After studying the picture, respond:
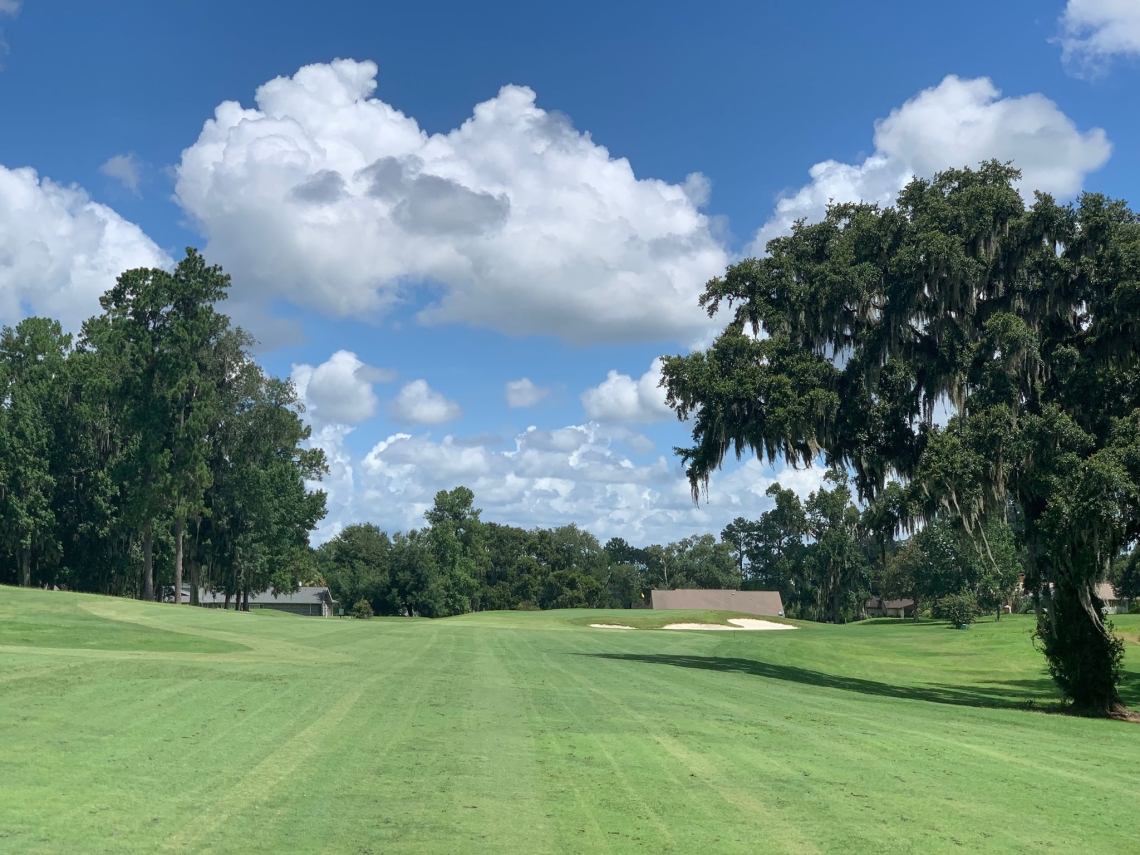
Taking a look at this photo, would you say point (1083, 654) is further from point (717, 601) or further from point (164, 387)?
point (717, 601)

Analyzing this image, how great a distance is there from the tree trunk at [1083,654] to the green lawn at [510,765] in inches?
38.8

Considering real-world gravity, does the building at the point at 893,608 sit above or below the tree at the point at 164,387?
below

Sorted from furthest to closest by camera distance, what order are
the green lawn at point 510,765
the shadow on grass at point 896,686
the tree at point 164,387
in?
1. the tree at point 164,387
2. the shadow on grass at point 896,686
3. the green lawn at point 510,765

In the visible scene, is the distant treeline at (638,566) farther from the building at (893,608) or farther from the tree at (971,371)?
the tree at (971,371)

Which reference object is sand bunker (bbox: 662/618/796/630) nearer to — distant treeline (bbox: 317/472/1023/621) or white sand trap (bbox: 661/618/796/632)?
white sand trap (bbox: 661/618/796/632)

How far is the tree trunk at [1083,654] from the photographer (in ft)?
66.5

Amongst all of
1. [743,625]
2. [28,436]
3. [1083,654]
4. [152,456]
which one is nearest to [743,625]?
[743,625]

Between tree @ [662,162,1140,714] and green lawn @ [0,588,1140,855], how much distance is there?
3.91 m

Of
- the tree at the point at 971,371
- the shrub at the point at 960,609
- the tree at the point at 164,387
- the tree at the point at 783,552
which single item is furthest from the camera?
the tree at the point at 783,552

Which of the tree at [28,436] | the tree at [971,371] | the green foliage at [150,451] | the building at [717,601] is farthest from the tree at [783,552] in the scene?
the tree at [971,371]

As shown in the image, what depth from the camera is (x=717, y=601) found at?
335 ft

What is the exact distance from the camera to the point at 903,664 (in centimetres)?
3816

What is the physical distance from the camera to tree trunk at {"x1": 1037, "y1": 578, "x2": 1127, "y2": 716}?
798 inches

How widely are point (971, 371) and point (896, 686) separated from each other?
9744 millimetres
